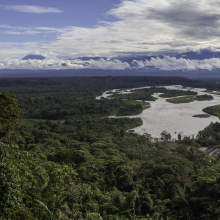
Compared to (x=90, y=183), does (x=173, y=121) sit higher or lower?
lower

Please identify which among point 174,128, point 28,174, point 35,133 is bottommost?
point 174,128

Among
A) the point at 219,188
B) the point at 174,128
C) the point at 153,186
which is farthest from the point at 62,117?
the point at 219,188

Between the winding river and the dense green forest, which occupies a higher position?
the dense green forest

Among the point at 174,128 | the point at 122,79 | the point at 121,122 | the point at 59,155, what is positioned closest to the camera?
the point at 59,155

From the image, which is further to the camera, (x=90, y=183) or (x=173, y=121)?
(x=173, y=121)

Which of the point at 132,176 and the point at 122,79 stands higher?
the point at 122,79

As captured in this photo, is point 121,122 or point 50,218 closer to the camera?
point 50,218

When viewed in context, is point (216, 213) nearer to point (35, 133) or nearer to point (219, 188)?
point (219, 188)

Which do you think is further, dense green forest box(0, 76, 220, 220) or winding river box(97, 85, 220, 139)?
winding river box(97, 85, 220, 139)

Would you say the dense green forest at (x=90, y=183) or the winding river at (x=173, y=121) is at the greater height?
the dense green forest at (x=90, y=183)

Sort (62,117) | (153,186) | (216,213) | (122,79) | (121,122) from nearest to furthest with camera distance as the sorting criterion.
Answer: (216,213) → (153,186) → (121,122) → (62,117) → (122,79)

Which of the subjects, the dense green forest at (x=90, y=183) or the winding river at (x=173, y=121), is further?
the winding river at (x=173, y=121)
